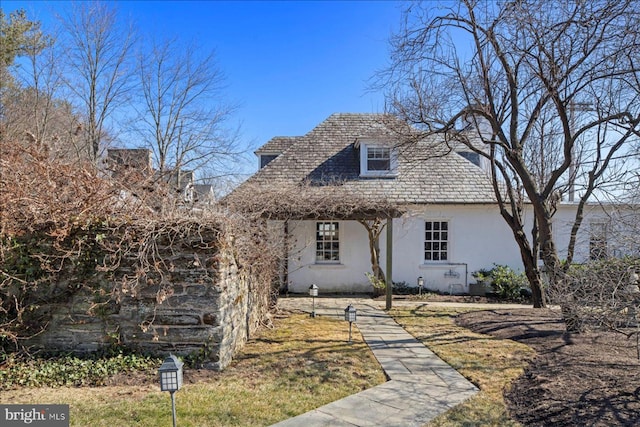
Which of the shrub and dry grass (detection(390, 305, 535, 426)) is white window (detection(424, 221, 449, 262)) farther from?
dry grass (detection(390, 305, 535, 426))

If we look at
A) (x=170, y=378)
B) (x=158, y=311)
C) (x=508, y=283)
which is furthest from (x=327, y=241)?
(x=170, y=378)

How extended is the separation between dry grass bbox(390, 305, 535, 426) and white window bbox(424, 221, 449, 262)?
3.54 metres

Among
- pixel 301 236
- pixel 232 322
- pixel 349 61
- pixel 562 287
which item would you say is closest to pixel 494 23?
pixel 349 61

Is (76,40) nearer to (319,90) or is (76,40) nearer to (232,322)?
(319,90)

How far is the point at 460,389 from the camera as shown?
4.44 meters

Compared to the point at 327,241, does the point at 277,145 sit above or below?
above

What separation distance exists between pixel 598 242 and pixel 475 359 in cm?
240

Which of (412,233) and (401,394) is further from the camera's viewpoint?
(412,233)

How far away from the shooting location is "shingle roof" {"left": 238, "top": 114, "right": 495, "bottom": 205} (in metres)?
12.1

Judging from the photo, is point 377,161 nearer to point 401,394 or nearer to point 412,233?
point 412,233

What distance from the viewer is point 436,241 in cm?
1241

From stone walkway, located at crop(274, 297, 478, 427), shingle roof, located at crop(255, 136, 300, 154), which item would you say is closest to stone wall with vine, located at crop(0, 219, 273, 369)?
stone walkway, located at crop(274, 297, 478, 427)

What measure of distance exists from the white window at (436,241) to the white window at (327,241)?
3037 mm

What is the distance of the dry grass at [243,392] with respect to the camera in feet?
12.0
